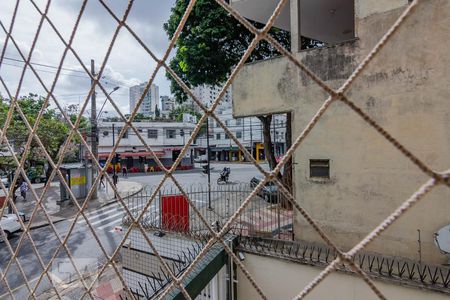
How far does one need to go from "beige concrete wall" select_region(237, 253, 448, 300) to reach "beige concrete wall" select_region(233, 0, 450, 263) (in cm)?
70

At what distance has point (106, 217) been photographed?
9.62 m

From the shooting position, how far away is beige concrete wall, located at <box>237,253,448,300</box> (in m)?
2.79

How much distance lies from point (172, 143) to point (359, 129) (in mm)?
21130

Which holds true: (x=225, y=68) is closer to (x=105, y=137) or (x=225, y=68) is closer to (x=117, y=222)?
(x=117, y=222)

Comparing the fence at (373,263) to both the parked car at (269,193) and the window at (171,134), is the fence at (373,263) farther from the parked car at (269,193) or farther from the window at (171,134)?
the window at (171,134)

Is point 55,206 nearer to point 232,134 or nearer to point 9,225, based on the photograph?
point 9,225

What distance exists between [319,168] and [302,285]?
1.48 m

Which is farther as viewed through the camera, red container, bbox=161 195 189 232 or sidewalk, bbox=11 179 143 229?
sidewalk, bbox=11 179 143 229

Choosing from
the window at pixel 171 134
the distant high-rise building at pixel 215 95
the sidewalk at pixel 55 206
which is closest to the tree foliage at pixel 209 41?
the distant high-rise building at pixel 215 95

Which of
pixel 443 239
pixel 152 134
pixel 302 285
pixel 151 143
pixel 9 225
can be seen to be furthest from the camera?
pixel 152 134

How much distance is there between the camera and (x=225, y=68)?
828cm

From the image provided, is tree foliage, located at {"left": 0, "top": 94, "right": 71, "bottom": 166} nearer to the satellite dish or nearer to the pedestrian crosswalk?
the pedestrian crosswalk

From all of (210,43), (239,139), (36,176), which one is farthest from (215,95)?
(210,43)

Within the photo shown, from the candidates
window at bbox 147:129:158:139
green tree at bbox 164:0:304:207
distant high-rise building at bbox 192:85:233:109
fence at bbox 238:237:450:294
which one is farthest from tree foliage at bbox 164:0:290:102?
A: window at bbox 147:129:158:139
